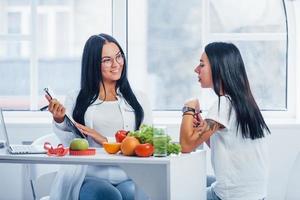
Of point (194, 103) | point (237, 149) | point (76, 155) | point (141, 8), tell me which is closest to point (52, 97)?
point (76, 155)

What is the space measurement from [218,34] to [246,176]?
2351mm

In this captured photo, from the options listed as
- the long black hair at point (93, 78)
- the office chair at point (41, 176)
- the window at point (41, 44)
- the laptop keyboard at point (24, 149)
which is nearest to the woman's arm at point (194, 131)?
the long black hair at point (93, 78)

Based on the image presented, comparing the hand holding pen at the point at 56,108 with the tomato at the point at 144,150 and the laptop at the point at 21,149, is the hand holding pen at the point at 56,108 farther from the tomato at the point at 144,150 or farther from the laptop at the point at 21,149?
the tomato at the point at 144,150

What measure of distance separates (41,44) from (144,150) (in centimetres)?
277

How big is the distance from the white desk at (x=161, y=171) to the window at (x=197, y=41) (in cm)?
233

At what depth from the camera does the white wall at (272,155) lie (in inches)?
180

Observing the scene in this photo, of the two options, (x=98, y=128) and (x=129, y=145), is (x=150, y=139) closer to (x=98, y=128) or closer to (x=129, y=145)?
(x=129, y=145)

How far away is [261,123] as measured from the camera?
9.51ft

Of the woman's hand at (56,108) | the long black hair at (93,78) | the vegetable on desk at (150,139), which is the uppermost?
the long black hair at (93,78)

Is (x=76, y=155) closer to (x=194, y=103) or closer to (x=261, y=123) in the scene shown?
(x=194, y=103)

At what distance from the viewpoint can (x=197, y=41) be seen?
5066 mm

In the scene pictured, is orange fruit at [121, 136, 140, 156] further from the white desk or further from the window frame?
the window frame

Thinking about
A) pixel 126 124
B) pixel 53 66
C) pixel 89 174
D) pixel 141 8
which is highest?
pixel 141 8

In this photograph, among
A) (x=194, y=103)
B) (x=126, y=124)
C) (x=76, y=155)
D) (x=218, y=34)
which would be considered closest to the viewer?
(x=76, y=155)
